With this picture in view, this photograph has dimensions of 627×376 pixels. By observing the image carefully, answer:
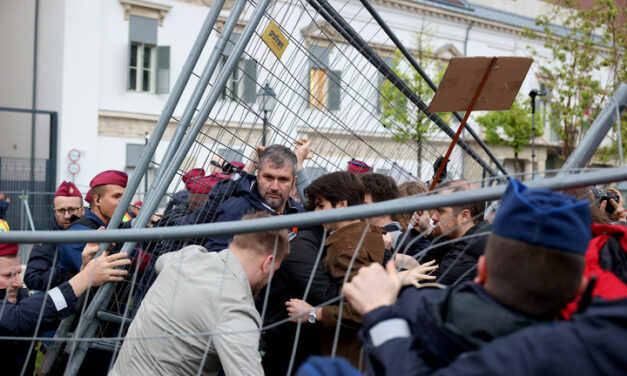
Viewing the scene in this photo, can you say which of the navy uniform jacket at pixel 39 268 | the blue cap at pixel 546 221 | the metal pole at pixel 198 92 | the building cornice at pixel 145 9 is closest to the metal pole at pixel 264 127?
the metal pole at pixel 198 92

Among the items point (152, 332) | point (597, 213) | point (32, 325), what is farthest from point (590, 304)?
point (32, 325)

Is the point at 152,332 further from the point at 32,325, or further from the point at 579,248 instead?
the point at 579,248

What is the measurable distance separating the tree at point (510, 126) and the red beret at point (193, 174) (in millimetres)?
18361

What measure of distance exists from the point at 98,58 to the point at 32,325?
1546 cm

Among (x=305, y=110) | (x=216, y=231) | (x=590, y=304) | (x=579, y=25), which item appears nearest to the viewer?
(x=590, y=304)

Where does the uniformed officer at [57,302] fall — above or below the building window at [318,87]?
below

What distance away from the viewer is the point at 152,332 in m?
2.36

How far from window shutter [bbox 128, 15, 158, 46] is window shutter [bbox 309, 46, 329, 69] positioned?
14760mm

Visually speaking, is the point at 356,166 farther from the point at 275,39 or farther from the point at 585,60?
the point at 585,60

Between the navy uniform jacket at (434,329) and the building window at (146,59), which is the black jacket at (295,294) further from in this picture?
the building window at (146,59)

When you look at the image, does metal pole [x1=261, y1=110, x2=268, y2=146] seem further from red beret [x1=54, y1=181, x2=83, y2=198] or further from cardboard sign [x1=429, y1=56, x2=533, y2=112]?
red beret [x1=54, y1=181, x2=83, y2=198]

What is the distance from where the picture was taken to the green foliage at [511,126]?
21016mm

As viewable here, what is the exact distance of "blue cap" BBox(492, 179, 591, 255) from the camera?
1.35 m

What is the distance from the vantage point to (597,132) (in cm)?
229
